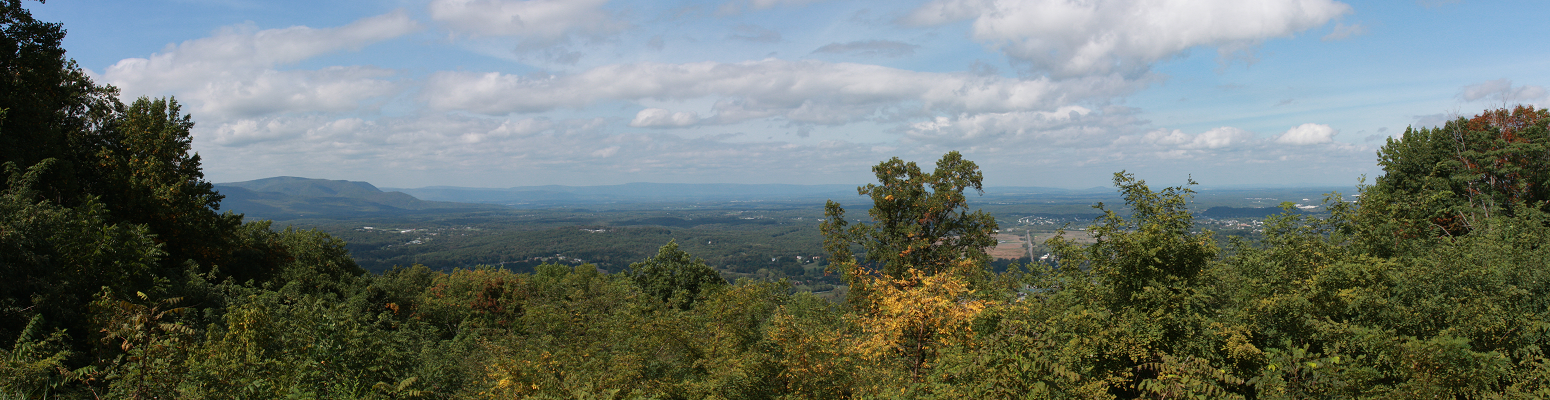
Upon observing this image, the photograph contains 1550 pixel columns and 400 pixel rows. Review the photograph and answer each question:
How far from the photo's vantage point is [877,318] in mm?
11664

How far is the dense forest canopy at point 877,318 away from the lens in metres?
7.19

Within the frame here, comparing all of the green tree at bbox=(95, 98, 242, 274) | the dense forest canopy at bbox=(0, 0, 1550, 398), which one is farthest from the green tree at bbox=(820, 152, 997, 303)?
the green tree at bbox=(95, 98, 242, 274)

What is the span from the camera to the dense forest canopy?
23.6 feet

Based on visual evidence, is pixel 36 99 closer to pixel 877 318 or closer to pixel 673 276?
pixel 877 318

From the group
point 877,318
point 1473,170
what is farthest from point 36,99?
point 1473,170

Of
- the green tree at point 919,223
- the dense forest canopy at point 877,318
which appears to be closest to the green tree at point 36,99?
the dense forest canopy at point 877,318

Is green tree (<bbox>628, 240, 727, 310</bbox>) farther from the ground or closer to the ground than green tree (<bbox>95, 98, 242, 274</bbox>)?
closer to the ground

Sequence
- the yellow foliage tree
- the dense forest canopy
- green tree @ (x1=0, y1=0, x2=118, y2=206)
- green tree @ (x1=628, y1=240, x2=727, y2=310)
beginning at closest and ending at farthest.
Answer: the dense forest canopy < the yellow foliage tree < green tree @ (x1=0, y1=0, x2=118, y2=206) < green tree @ (x1=628, y1=240, x2=727, y2=310)

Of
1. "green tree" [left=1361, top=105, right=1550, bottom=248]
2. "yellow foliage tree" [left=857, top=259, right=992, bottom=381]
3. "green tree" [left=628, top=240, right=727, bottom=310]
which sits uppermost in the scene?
"green tree" [left=1361, top=105, right=1550, bottom=248]

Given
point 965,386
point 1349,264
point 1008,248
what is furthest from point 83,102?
point 1008,248

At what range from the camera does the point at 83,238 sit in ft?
39.0

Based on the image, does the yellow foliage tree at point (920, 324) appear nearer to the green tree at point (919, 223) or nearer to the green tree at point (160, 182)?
the green tree at point (919, 223)

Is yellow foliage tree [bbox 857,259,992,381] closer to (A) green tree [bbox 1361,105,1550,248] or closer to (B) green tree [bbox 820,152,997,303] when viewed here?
(B) green tree [bbox 820,152,997,303]

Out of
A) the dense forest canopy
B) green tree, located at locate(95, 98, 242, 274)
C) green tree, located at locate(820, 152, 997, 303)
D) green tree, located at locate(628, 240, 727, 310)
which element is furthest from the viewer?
green tree, located at locate(628, 240, 727, 310)
